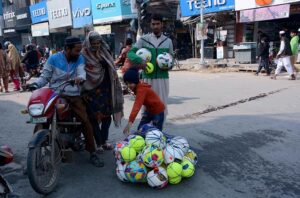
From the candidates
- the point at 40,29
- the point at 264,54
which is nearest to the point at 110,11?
the point at 40,29

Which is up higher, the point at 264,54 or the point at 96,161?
the point at 264,54

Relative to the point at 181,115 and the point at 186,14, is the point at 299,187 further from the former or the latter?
the point at 186,14

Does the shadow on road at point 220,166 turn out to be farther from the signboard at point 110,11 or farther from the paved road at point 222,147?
the signboard at point 110,11

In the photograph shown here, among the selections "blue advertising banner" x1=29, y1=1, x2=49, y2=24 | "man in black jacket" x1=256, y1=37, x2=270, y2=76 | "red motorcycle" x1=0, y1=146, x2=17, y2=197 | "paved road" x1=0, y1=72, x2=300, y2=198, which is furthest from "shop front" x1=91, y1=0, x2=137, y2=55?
"red motorcycle" x1=0, y1=146, x2=17, y2=197

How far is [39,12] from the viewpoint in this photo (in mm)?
32375

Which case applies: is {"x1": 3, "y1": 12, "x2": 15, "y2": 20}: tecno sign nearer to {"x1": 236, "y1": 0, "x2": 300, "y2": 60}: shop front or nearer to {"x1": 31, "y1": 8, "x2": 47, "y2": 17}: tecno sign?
{"x1": 31, "y1": 8, "x2": 47, "y2": 17}: tecno sign

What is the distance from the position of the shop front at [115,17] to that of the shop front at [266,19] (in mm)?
7383

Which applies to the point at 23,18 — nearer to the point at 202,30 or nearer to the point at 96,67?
the point at 202,30

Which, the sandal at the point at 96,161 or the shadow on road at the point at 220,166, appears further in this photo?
the sandal at the point at 96,161

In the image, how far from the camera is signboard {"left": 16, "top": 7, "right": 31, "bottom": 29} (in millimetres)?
34362

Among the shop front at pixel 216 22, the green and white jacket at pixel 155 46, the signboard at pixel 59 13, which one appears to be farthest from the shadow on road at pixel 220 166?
the signboard at pixel 59 13

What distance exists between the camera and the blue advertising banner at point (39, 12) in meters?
31.5

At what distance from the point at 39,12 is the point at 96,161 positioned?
1211 inches

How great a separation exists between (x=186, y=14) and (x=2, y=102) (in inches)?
532
